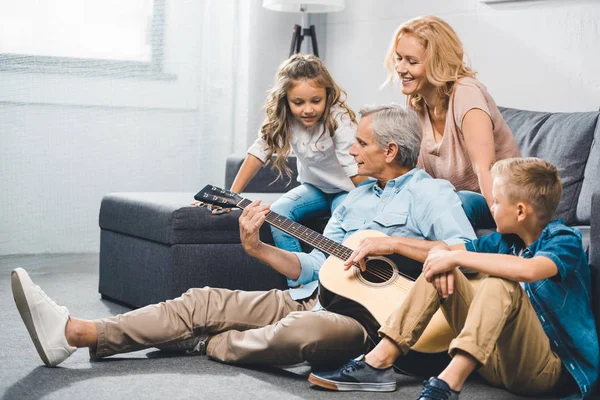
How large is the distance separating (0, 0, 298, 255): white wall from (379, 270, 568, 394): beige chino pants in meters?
2.66

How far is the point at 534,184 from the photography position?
198cm

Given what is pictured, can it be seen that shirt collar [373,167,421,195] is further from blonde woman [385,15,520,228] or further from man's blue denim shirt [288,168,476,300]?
blonde woman [385,15,520,228]

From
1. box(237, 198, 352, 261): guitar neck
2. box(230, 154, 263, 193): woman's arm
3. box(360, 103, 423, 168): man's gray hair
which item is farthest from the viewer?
box(230, 154, 263, 193): woman's arm

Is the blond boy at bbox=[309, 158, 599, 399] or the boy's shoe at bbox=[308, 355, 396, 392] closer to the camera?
the blond boy at bbox=[309, 158, 599, 399]

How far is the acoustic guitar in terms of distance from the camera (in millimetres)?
2135

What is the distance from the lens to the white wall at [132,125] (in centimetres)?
414

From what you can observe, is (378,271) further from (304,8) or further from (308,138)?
(304,8)

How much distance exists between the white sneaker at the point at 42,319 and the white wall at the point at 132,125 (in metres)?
2.07

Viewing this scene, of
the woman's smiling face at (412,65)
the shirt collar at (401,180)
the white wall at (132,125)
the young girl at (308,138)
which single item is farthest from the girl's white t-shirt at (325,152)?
the white wall at (132,125)

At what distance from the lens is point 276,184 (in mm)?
3795

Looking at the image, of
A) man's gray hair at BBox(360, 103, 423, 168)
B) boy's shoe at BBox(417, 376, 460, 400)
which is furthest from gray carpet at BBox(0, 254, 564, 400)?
man's gray hair at BBox(360, 103, 423, 168)

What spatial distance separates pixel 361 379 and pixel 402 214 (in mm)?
522

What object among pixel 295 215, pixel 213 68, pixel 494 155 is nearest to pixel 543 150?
pixel 494 155

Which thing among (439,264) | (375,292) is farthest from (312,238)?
(439,264)
